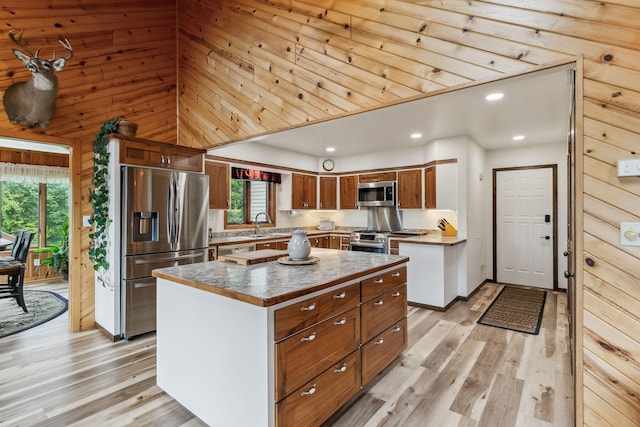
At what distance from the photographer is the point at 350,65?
256cm

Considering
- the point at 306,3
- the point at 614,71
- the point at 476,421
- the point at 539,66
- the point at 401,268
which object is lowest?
the point at 476,421

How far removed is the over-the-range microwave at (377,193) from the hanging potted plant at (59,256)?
18.0 feet

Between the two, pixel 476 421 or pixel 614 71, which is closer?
pixel 614 71

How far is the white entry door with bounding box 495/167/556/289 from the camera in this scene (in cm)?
524

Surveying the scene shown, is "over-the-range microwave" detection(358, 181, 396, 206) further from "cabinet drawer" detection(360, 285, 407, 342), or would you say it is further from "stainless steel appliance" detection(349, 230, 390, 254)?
"cabinet drawer" detection(360, 285, 407, 342)

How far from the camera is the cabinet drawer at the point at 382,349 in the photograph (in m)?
2.22

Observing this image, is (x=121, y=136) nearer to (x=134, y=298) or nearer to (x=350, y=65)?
(x=134, y=298)

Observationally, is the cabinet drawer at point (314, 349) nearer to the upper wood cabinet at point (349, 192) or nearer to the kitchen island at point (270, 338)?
the kitchen island at point (270, 338)

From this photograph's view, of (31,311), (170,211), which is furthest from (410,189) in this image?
(31,311)

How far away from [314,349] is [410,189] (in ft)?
13.7

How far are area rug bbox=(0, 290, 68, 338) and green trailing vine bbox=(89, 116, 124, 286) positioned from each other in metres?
1.24

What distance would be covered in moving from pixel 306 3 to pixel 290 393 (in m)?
3.05

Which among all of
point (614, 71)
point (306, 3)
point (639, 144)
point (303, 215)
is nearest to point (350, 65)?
point (306, 3)

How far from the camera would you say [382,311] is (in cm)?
241
